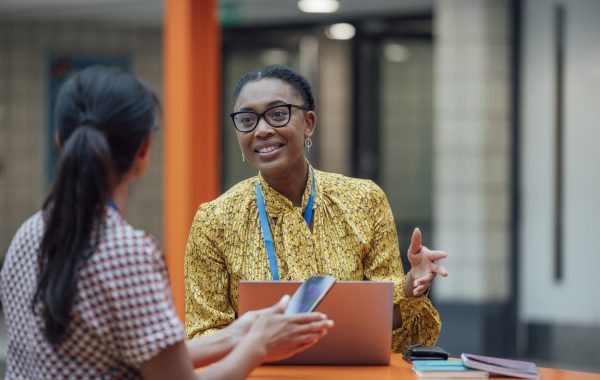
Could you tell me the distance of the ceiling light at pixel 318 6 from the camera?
7.10 m

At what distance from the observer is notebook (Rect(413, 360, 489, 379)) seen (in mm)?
2287

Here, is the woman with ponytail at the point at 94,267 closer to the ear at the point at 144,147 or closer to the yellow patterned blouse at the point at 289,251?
the ear at the point at 144,147

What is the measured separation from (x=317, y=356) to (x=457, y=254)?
386 cm

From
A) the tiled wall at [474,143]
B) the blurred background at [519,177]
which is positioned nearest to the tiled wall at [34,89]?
the blurred background at [519,177]

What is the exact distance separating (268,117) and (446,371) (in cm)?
90

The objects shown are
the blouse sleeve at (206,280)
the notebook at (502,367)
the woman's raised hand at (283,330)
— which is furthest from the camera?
the blouse sleeve at (206,280)

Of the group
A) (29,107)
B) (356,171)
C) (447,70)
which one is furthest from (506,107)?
(29,107)

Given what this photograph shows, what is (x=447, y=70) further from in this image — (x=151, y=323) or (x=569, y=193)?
(x=151, y=323)

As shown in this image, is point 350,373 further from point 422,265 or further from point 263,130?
point 263,130

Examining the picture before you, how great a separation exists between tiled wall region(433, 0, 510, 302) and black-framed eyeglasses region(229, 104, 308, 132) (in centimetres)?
347

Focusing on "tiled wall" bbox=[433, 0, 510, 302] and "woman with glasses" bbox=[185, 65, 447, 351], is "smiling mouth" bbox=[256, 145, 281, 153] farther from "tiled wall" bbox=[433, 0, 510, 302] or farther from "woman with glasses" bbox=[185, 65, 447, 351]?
"tiled wall" bbox=[433, 0, 510, 302]

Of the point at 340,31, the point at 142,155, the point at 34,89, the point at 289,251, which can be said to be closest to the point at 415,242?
the point at 289,251

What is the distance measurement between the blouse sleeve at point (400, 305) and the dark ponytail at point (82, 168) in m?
1.12

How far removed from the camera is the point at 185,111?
227 inches
